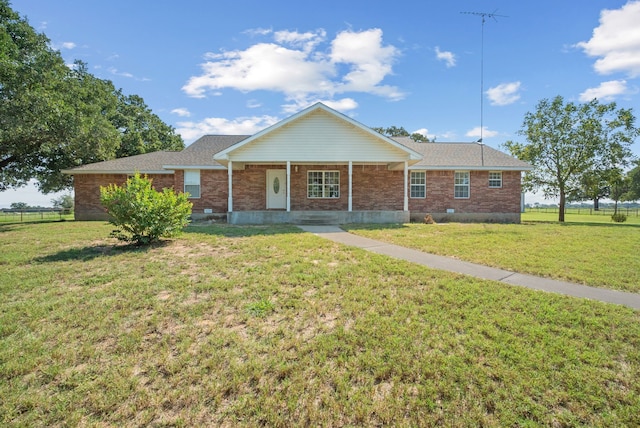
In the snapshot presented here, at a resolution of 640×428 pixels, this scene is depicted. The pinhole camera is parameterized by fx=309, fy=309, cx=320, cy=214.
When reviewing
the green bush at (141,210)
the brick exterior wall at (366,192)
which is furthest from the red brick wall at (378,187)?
the green bush at (141,210)

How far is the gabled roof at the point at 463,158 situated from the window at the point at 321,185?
460 centimetres

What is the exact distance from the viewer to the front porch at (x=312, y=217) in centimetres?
1476

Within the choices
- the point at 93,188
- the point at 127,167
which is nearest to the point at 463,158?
the point at 127,167

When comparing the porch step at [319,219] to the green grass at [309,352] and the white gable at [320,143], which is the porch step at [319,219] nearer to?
the white gable at [320,143]

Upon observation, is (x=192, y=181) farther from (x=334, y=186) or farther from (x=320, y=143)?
(x=334, y=186)

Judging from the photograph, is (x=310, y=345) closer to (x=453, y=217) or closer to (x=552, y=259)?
(x=552, y=259)

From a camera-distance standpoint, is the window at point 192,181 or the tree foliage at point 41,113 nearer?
the tree foliage at point 41,113

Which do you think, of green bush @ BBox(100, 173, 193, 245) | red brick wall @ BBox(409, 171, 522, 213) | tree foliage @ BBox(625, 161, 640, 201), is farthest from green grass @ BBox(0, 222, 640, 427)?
tree foliage @ BBox(625, 161, 640, 201)

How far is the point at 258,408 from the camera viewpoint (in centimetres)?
273

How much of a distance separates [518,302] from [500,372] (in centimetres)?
188

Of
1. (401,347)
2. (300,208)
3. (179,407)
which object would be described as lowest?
(179,407)

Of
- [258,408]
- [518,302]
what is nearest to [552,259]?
[518,302]

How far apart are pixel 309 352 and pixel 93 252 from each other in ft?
23.0

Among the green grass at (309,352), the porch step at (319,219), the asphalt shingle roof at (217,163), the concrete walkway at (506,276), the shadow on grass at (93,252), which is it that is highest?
the asphalt shingle roof at (217,163)
